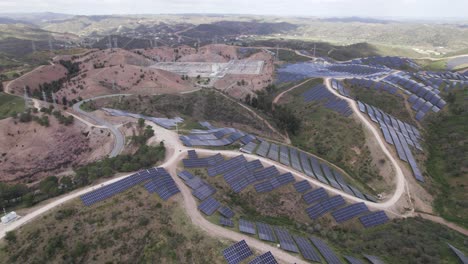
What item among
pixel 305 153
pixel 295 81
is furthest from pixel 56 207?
pixel 295 81

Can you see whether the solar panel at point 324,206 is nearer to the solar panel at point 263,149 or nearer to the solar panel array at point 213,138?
the solar panel at point 263,149

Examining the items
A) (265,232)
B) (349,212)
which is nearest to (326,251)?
(265,232)

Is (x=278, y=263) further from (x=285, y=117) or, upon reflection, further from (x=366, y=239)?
(x=285, y=117)

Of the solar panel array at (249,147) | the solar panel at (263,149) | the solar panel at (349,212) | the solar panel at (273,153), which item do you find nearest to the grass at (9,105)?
the solar panel array at (249,147)

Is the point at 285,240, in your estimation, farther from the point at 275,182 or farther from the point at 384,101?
the point at 384,101

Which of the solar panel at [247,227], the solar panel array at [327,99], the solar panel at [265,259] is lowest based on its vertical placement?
the solar panel at [247,227]
